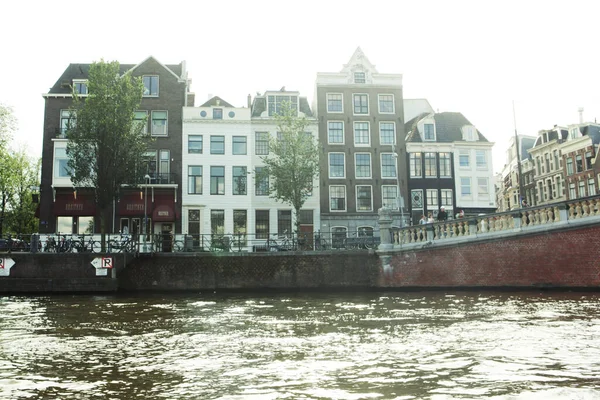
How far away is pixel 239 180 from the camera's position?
39.2m

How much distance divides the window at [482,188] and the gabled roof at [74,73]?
25666 millimetres

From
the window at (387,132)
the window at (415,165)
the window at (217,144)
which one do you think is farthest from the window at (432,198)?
the window at (217,144)

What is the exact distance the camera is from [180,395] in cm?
590

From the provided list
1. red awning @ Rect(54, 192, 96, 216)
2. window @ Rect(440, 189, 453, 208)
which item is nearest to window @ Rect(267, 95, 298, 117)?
window @ Rect(440, 189, 453, 208)

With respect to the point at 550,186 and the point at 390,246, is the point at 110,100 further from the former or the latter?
the point at 550,186

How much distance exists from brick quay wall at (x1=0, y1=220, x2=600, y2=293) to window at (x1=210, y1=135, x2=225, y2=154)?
50.4 ft

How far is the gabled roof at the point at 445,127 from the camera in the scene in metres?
42.9

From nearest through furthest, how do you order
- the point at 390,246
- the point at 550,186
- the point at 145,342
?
the point at 145,342
the point at 390,246
the point at 550,186

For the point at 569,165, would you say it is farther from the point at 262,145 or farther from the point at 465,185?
the point at 262,145

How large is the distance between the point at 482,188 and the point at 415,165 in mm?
6063

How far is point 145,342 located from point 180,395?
13.9 feet

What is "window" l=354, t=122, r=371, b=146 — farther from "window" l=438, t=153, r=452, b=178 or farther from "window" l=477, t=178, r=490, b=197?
"window" l=477, t=178, r=490, b=197

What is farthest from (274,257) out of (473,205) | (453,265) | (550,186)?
(550,186)

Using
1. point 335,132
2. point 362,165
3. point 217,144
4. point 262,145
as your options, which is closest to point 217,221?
point 217,144
